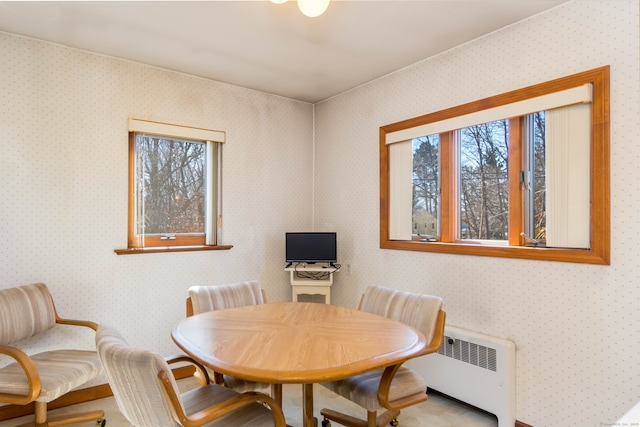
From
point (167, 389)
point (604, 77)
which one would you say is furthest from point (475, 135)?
point (167, 389)

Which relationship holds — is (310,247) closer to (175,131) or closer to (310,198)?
(310,198)

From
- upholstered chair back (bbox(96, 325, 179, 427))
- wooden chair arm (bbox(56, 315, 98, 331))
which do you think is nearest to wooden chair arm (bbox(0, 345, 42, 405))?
wooden chair arm (bbox(56, 315, 98, 331))

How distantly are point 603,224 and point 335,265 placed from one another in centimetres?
226

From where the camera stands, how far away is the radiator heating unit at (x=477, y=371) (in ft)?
7.99

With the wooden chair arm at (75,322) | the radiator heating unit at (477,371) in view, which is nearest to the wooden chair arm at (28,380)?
the wooden chair arm at (75,322)

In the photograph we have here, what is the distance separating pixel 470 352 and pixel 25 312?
9.81ft

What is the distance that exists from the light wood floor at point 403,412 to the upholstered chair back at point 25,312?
645mm

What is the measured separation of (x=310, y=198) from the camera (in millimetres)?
4234

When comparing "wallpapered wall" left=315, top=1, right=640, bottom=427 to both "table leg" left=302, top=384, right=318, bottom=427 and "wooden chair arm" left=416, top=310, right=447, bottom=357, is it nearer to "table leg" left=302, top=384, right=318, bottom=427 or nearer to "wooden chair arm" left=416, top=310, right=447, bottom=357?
"wooden chair arm" left=416, top=310, right=447, bottom=357

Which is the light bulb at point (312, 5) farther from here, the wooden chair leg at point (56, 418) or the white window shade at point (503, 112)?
the wooden chair leg at point (56, 418)

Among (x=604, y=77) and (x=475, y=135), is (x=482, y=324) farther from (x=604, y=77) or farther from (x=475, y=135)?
(x=604, y=77)

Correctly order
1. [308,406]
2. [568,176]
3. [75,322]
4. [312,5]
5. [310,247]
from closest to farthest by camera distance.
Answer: [312,5] < [308,406] < [568,176] < [75,322] < [310,247]

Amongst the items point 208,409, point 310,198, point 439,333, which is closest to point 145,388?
point 208,409

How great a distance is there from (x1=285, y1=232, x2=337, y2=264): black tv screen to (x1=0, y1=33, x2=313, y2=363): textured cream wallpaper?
1.02 feet
